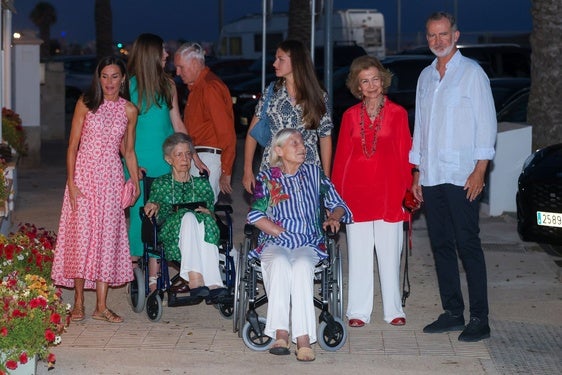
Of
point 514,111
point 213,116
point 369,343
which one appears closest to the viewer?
point 369,343

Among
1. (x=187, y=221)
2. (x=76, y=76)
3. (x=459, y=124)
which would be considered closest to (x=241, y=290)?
(x=187, y=221)

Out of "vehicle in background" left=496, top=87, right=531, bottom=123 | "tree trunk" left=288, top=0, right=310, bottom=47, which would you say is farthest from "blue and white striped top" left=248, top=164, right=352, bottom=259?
"tree trunk" left=288, top=0, right=310, bottom=47

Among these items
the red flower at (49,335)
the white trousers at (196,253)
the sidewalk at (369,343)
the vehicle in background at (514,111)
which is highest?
the vehicle in background at (514,111)

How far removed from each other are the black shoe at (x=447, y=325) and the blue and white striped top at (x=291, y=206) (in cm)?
97

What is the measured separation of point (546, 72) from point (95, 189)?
7.24 meters

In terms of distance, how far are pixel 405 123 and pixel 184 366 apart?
2361 mm

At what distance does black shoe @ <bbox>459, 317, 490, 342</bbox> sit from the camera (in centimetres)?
782

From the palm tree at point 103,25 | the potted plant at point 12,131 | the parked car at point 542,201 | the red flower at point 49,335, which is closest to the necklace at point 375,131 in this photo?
the parked car at point 542,201

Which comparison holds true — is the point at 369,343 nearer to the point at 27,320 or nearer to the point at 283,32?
the point at 27,320

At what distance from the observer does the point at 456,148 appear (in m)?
7.76

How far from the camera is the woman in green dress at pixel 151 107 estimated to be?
351 inches

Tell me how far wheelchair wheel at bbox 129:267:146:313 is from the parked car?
360 cm

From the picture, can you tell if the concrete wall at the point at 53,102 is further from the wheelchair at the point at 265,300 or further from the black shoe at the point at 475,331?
the black shoe at the point at 475,331

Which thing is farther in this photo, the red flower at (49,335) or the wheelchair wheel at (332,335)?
the wheelchair wheel at (332,335)
